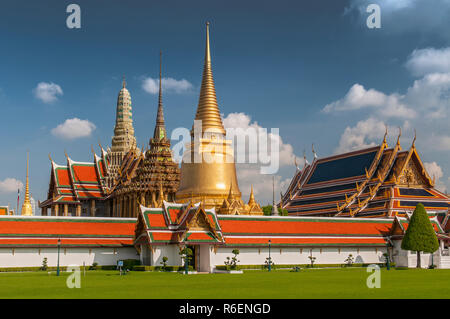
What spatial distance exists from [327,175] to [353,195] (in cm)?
920

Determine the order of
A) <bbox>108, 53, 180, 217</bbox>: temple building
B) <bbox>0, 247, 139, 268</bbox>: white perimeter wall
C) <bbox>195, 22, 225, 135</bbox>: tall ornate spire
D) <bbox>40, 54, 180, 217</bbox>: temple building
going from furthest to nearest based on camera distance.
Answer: <bbox>40, 54, 180, 217</bbox>: temple building
<bbox>108, 53, 180, 217</bbox>: temple building
<bbox>195, 22, 225, 135</bbox>: tall ornate spire
<bbox>0, 247, 139, 268</bbox>: white perimeter wall

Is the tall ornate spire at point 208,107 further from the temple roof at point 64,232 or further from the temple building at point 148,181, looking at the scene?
the temple roof at point 64,232

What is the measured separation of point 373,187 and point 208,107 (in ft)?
73.7

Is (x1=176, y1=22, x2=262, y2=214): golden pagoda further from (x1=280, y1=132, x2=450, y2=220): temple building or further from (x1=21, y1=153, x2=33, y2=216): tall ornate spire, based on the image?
(x1=21, y1=153, x2=33, y2=216): tall ornate spire

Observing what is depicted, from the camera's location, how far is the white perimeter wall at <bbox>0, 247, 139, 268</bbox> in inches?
1751

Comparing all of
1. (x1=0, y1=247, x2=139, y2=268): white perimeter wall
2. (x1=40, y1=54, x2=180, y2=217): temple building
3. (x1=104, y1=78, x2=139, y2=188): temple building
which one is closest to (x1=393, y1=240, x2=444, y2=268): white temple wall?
(x1=0, y1=247, x2=139, y2=268): white perimeter wall

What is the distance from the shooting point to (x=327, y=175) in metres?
80.8

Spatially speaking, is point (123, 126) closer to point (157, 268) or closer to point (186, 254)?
point (157, 268)

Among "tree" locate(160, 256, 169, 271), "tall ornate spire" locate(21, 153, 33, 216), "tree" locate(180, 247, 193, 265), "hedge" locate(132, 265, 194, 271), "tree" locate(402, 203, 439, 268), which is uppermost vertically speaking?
"tall ornate spire" locate(21, 153, 33, 216)

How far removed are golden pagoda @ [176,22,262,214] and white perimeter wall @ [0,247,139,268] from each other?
26.7m

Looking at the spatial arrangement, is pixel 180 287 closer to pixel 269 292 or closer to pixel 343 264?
pixel 269 292
